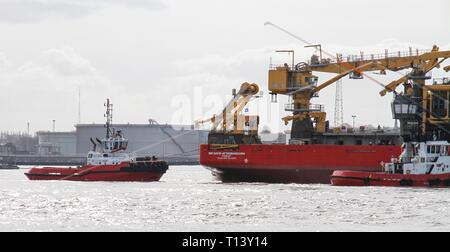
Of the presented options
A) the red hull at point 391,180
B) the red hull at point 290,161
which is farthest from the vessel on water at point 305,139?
the red hull at point 391,180

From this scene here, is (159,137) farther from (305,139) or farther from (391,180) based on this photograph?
(391,180)

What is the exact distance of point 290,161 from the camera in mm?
68125

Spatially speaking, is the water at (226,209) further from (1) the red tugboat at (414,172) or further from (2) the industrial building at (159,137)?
(2) the industrial building at (159,137)

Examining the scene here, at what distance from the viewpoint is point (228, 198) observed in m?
48.8

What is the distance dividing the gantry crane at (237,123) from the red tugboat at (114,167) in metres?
4.74

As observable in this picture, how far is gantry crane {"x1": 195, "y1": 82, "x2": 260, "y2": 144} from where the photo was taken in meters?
71.7

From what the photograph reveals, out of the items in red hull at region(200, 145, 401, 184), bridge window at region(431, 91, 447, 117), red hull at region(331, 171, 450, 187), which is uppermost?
bridge window at region(431, 91, 447, 117)

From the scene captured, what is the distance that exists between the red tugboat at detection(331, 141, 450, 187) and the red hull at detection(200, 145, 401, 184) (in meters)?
6.40

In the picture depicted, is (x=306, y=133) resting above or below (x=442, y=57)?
below

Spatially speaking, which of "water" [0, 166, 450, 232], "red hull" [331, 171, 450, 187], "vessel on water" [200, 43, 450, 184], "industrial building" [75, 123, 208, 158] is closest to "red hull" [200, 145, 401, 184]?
"vessel on water" [200, 43, 450, 184]

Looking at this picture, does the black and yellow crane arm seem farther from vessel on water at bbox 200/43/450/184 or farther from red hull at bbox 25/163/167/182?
red hull at bbox 25/163/167/182
